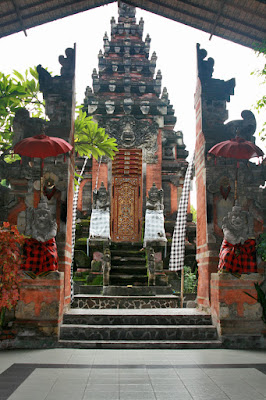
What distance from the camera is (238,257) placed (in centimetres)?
664

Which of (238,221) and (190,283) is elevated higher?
(238,221)

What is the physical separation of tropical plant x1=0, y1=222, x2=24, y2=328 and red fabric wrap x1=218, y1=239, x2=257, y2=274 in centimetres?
339

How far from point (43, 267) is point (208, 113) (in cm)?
440

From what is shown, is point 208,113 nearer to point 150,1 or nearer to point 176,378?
point 150,1

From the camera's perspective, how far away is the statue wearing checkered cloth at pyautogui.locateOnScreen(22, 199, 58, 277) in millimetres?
6453

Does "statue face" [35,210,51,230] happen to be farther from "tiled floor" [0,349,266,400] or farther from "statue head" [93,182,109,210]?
"statue head" [93,182,109,210]

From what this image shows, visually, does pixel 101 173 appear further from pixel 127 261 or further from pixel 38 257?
pixel 38 257

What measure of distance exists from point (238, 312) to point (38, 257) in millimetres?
3455

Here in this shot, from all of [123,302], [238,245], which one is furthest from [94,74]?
[238,245]

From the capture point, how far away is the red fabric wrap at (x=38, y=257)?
6.45 metres

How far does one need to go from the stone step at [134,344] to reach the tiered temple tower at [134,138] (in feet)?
30.5

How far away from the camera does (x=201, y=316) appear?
6.83m

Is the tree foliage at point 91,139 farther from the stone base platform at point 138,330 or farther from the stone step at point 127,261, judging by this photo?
the stone step at point 127,261

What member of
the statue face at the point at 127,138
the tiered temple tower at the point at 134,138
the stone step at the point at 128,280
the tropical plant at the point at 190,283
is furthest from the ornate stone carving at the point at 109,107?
the stone step at the point at 128,280
